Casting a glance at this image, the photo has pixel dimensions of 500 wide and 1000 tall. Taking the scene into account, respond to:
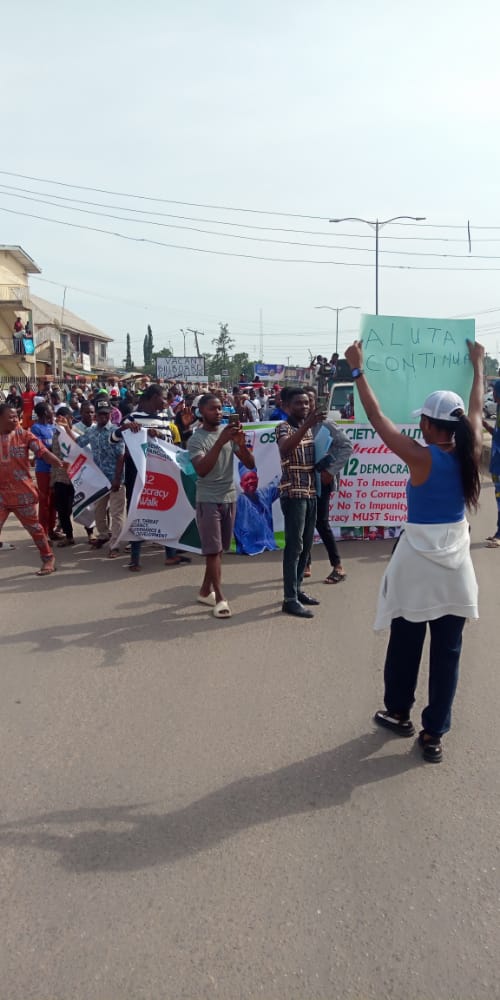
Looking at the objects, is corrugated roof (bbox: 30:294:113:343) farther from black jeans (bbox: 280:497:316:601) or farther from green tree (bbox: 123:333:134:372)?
black jeans (bbox: 280:497:316:601)

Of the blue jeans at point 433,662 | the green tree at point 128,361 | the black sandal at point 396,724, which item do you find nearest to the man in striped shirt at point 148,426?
the black sandal at point 396,724

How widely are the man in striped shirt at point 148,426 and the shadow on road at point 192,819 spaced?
4355 mm

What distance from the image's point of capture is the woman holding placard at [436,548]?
3.47 m

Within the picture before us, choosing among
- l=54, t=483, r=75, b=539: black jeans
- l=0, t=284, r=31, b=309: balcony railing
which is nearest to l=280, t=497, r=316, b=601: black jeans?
l=54, t=483, r=75, b=539: black jeans

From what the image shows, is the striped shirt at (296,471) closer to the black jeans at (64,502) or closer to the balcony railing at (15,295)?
the black jeans at (64,502)

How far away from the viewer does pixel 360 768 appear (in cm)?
356

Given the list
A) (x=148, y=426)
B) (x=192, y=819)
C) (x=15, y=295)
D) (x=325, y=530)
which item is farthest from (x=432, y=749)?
(x=15, y=295)

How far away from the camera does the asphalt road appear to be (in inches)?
93.0

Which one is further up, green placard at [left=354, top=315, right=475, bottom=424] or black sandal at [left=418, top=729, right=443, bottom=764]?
green placard at [left=354, top=315, right=475, bottom=424]

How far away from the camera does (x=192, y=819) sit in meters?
3.13

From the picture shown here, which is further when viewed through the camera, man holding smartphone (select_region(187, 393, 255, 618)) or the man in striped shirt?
the man in striped shirt

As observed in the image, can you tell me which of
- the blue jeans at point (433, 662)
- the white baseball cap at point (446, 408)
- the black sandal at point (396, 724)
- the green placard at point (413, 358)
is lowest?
the black sandal at point (396, 724)

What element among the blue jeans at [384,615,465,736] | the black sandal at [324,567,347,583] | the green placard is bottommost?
the black sandal at [324,567,347,583]

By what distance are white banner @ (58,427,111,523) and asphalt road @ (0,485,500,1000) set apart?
295 centimetres
